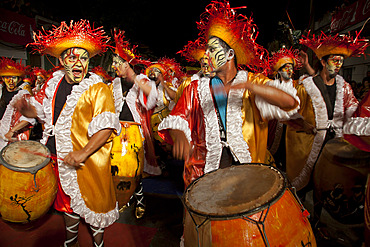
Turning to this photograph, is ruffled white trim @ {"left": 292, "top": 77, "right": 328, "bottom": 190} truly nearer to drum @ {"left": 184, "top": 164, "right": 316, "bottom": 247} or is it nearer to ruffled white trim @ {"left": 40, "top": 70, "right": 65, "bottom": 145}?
drum @ {"left": 184, "top": 164, "right": 316, "bottom": 247}

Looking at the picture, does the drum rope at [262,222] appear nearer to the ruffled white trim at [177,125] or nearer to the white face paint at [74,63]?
the ruffled white trim at [177,125]

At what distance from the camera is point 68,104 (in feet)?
7.79

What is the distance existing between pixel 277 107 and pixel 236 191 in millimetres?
799

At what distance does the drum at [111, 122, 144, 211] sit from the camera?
3.16 metres

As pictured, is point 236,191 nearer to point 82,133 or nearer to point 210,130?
point 210,130

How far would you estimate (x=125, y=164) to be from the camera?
3.19 meters

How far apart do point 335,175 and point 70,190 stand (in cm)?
245

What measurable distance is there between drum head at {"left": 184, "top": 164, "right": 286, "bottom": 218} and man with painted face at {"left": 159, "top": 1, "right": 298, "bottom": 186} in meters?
0.46

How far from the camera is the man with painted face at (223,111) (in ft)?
7.25

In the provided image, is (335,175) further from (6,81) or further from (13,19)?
(13,19)

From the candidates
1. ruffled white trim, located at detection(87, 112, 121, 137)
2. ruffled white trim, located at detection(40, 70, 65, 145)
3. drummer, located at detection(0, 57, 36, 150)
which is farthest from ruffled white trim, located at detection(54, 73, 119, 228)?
drummer, located at detection(0, 57, 36, 150)

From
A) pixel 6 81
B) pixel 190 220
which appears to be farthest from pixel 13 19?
pixel 190 220

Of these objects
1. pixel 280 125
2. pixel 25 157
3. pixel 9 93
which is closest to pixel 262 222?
pixel 25 157

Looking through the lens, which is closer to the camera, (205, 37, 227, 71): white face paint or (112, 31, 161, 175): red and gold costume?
(205, 37, 227, 71): white face paint
